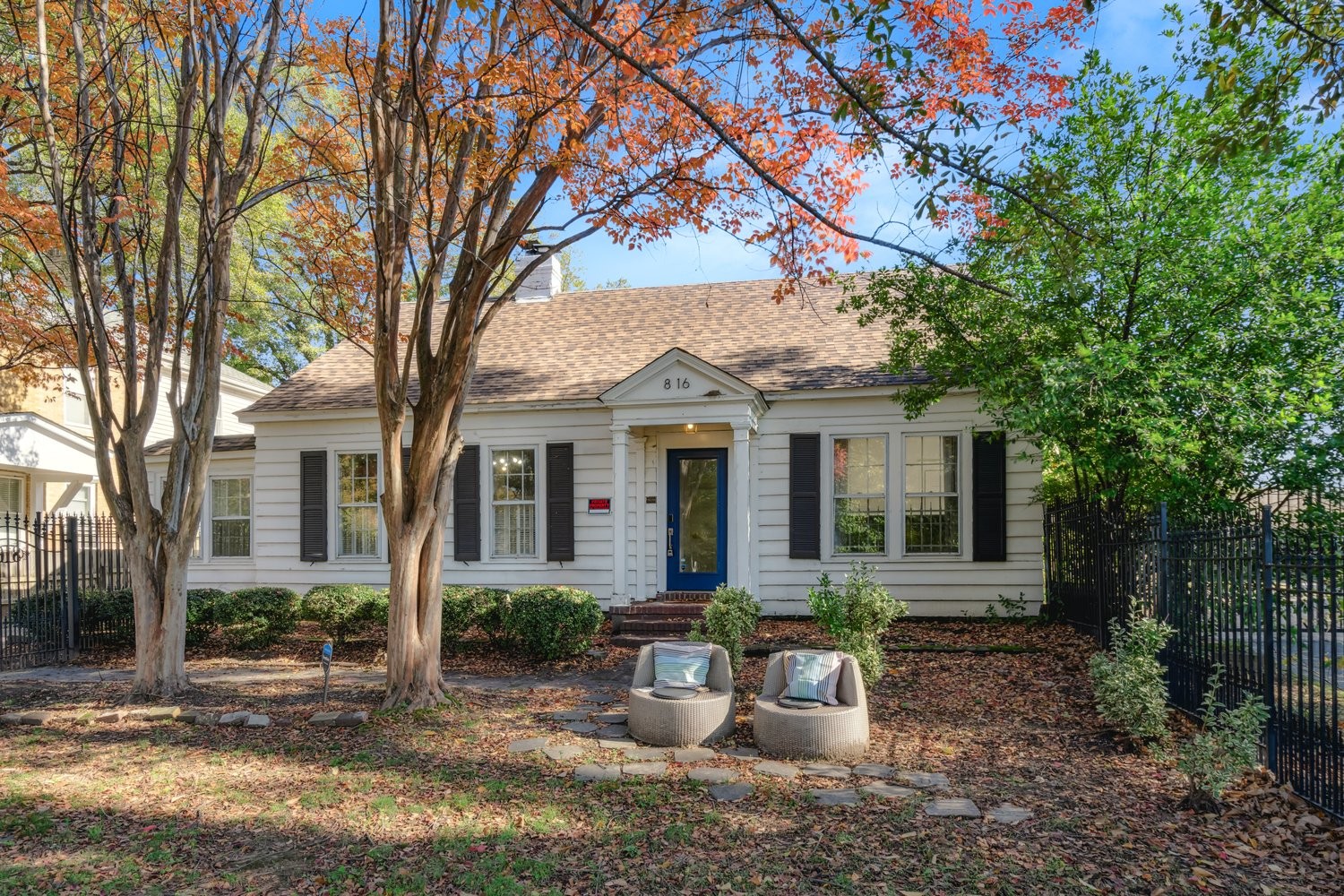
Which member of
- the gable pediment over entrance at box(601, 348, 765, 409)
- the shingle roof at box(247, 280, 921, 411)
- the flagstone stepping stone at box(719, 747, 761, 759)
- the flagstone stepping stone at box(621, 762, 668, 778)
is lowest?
the flagstone stepping stone at box(719, 747, 761, 759)

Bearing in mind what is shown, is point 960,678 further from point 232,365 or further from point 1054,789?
point 232,365

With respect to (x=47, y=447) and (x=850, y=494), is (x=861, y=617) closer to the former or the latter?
(x=850, y=494)

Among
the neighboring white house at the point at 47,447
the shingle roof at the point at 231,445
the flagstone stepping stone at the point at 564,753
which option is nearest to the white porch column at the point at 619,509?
the flagstone stepping stone at the point at 564,753

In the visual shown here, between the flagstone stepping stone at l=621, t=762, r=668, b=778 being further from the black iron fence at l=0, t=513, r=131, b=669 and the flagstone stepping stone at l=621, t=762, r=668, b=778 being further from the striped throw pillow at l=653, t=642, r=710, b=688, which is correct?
the black iron fence at l=0, t=513, r=131, b=669

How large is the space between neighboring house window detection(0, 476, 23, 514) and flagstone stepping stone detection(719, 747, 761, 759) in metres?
18.3

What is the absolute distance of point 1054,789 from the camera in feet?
17.5

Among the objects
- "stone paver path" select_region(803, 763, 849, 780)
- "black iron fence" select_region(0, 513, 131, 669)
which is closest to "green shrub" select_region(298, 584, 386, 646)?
"black iron fence" select_region(0, 513, 131, 669)

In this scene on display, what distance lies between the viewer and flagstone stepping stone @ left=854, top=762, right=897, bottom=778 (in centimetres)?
565

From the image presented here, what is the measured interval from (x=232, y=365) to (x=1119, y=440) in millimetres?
26608

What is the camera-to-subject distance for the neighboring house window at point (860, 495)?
37.6ft

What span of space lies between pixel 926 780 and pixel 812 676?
1196 millimetres

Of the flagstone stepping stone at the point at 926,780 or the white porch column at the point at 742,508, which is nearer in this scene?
the flagstone stepping stone at the point at 926,780

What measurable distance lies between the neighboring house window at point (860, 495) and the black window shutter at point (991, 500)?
1.20 meters

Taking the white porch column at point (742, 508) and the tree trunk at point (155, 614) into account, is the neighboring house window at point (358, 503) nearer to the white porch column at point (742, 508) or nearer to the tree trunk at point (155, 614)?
the tree trunk at point (155, 614)
